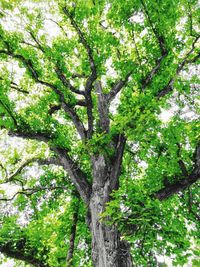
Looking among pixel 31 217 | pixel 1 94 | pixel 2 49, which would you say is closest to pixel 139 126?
pixel 1 94

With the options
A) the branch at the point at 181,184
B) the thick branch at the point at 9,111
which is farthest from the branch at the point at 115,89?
the branch at the point at 181,184

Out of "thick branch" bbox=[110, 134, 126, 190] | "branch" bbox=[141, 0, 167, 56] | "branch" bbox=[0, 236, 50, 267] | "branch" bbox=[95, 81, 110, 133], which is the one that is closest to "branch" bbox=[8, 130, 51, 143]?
"branch" bbox=[95, 81, 110, 133]

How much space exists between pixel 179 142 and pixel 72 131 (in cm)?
480

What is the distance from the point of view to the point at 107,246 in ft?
18.1

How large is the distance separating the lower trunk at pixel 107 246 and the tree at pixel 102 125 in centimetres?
2

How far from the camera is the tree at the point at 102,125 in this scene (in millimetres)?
6293

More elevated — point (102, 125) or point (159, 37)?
point (159, 37)

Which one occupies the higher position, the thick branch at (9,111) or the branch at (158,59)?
the branch at (158,59)

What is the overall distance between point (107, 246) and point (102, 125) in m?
3.77

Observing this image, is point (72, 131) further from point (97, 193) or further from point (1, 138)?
point (97, 193)

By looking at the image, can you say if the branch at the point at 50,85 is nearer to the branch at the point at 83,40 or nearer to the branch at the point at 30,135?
the branch at the point at 30,135

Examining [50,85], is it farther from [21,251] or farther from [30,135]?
[21,251]

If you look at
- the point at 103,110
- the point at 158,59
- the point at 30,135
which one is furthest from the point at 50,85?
the point at 158,59

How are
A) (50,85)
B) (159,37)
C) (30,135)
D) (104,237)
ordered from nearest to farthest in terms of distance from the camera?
(104,237) < (159,37) < (50,85) < (30,135)
